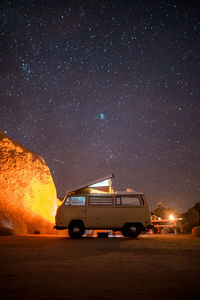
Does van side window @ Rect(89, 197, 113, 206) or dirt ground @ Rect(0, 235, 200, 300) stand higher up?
van side window @ Rect(89, 197, 113, 206)

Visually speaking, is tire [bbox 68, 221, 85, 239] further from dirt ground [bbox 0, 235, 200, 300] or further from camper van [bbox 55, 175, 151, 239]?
dirt ground [bbox 0, 235, 200, 300]

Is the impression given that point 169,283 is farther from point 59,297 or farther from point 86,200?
point 86,200

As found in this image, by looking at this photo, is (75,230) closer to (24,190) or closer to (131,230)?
(131,230)

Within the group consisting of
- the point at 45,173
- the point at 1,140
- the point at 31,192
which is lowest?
the point at 31,192

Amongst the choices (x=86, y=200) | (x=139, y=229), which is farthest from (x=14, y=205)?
(x=139, y=229)

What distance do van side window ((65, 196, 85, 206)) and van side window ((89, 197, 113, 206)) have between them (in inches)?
16.0

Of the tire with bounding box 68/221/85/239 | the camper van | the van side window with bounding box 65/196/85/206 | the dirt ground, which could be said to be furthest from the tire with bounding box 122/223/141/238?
the dirt ground

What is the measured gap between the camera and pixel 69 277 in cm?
302

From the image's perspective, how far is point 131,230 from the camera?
1070 centimetres

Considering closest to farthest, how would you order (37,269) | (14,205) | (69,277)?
1. (69,277)
2. (37,269)
3. (14,205)

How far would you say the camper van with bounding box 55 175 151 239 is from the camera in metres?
10.6

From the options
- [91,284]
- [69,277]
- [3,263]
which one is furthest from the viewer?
[3,263]

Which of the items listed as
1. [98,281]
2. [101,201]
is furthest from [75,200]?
[98,281]

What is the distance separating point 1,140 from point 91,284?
20.6m
